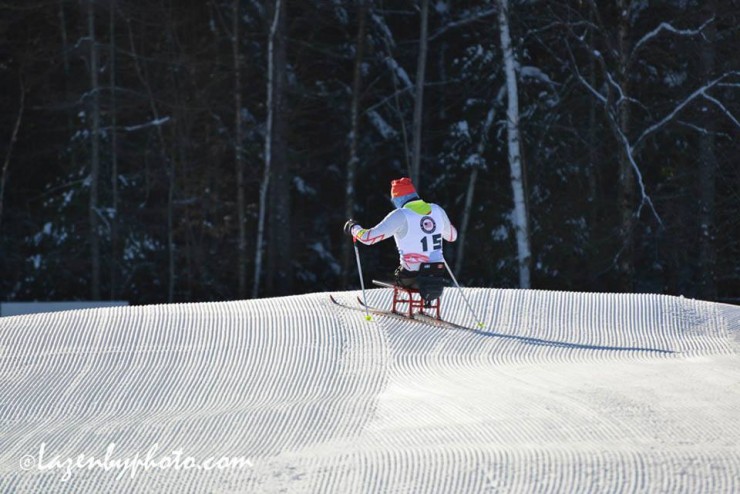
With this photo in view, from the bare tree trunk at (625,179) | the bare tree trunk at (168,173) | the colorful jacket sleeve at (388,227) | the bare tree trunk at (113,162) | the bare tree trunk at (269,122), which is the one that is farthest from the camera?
the bare tree trunk at (168,173)

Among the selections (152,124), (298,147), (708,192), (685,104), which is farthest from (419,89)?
(708,192)

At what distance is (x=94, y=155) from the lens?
746 inches

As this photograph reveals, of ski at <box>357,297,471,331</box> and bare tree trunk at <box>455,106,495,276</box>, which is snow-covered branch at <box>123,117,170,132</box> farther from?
ski at <box>357,297,471,331</box>

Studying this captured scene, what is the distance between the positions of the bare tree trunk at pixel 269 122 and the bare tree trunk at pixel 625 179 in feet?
18.9

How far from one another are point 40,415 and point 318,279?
45.9ft

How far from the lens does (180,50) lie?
65.6 feet

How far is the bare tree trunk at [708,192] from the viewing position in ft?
53.9

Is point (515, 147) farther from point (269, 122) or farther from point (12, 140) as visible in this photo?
point (12, 140)

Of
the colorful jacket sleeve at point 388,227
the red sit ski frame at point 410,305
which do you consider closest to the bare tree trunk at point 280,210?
the red sit ski frame at point 410,305

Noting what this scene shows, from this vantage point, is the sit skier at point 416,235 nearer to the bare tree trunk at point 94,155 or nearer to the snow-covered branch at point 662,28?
the snow-covered branch at point 662,28

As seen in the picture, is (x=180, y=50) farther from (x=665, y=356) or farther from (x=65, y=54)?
(x=665, y=356)

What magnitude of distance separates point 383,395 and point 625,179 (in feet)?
34.2

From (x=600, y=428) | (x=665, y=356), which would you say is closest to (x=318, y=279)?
(x=665, y=356)

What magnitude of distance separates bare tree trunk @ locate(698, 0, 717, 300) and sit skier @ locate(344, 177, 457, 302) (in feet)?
29.4
